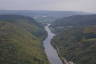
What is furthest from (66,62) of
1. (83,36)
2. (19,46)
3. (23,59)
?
(83,36)

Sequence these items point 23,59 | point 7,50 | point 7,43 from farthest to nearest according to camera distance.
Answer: point 7,43 < point 7,50 < point 23,59

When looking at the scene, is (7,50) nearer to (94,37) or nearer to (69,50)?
(69,50)

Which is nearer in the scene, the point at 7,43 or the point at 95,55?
the point at 95,55

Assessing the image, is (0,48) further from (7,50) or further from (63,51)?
(63,51)

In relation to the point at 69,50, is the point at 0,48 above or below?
above

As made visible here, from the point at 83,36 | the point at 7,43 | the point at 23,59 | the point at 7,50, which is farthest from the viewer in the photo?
the point at 83,36

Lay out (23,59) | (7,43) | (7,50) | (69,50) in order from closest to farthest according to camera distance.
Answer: (23,59) < (7,50) < (7,43) < (69,50)

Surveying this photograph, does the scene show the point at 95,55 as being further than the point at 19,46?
No

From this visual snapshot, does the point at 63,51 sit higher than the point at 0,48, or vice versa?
the point at 0,48

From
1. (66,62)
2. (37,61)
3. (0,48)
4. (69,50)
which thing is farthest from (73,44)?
(0,48)
